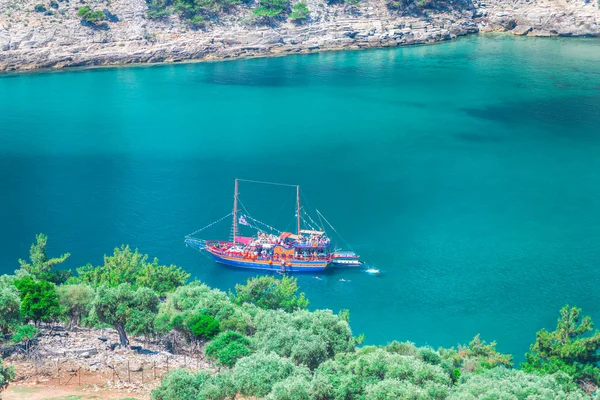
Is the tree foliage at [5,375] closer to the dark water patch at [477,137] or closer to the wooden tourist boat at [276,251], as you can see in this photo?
the wooden tourist boat at [276,251]

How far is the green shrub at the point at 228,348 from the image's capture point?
48344mm

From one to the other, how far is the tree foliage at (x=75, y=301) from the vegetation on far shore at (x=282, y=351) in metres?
0.07

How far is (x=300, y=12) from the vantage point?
178875 mm

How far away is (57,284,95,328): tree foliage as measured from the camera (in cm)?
5569

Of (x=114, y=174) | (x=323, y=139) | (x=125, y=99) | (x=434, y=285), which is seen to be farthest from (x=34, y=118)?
(x=434, y=285)

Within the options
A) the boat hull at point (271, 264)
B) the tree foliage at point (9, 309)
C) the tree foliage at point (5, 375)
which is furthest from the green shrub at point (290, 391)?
the boat hull at point (271, 264)

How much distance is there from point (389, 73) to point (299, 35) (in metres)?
31.6

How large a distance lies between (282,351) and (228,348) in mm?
3466

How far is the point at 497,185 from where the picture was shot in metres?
99.2

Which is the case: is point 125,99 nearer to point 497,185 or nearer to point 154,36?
point 154,36

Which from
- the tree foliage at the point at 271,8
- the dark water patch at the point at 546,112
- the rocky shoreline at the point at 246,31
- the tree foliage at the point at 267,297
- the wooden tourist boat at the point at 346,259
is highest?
the tree foliage at the point at 271,8

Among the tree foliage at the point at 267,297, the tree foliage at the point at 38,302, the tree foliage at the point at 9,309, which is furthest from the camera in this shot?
the tree foliage at the point at 267,297

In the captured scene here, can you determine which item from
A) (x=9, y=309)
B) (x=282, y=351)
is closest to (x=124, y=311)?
(x=9, y=309)

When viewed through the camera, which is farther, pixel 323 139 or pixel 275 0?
pixel 275 0
